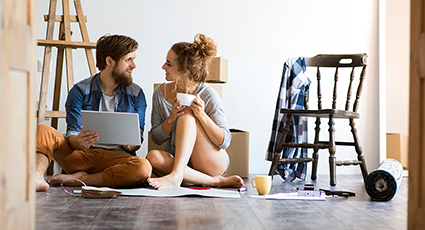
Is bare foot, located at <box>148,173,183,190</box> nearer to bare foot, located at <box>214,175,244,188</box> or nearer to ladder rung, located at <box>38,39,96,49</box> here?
bare foot, located at <box>214,175,244,188</box>

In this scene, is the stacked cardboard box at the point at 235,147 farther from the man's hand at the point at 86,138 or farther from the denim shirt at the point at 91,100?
the man's hand at the point at 86,138

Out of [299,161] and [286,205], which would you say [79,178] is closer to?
[286,205]

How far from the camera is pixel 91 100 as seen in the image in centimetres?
215

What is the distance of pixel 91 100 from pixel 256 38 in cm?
161

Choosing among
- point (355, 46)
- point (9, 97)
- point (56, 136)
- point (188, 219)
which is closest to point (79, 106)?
point (56, 136)

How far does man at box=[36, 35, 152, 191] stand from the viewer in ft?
6.25

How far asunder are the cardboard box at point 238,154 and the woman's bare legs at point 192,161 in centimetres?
50

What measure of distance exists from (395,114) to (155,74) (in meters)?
2.26

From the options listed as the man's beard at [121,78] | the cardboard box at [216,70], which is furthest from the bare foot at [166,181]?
the cardboard box at [216,70]

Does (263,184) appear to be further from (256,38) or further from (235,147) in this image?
(256,38)

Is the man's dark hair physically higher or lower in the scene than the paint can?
higher

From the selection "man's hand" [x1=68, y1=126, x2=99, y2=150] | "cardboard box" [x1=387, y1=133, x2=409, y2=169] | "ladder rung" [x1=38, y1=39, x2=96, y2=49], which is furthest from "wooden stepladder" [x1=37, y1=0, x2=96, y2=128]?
"cardboard box" [x1=387, y1=133, x2=409, y2=169]

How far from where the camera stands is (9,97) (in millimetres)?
876

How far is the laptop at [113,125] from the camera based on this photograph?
184cm
